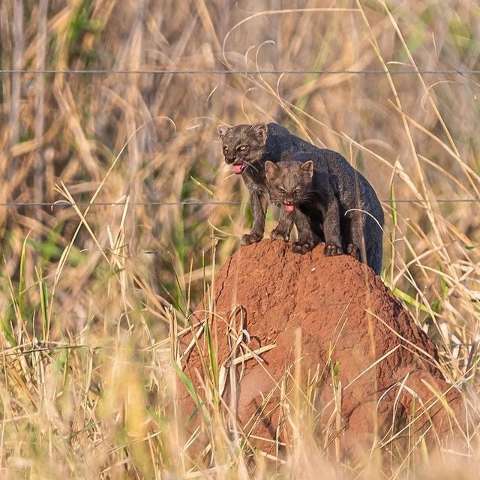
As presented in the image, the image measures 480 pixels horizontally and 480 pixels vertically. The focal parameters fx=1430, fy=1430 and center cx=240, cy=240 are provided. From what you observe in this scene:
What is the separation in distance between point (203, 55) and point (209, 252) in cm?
116

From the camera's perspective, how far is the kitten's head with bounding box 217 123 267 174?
5.45m

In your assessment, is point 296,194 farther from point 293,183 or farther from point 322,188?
point 322,188

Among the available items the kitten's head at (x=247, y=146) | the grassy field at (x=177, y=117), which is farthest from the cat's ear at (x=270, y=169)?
the grassy field at (x=177, y=117)

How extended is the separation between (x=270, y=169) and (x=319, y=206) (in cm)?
23

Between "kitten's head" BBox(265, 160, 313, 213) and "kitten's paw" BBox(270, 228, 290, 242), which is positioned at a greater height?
"kitten's head" BBox(265, 160, 313, 213)

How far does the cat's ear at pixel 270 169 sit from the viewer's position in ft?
16.6

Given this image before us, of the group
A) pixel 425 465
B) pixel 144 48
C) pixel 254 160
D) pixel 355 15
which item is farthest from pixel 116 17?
pixel 425 465

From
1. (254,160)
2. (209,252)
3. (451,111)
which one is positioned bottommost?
(209,252)

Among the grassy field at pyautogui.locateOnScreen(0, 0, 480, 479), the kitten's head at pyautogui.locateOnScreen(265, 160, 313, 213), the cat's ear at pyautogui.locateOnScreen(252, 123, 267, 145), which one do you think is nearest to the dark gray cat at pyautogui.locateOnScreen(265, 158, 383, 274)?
the kitten's head at pyautogui.locateOnScreen(265, 160, 313, 213)

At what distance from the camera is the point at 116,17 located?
8.35m

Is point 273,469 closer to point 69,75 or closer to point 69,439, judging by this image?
point 69,439

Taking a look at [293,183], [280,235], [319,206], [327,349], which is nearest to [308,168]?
[293,183]

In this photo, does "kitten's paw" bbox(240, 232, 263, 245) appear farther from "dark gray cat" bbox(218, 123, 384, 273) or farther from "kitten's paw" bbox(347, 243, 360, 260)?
"kitten's paw" bbox(347, 243, 360, 260)

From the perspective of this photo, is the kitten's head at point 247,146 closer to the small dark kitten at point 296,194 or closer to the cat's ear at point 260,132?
the cat's ear at point 260,132
